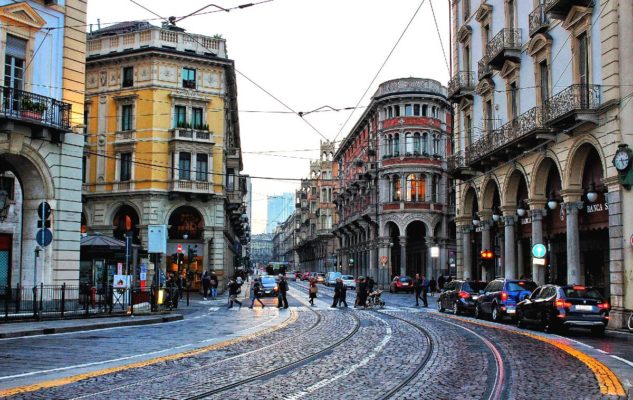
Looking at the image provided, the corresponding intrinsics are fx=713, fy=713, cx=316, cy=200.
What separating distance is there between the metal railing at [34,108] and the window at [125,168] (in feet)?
85.8

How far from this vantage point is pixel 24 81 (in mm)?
24141

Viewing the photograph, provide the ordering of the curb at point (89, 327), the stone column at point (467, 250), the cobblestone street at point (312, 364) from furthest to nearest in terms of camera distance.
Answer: the stone column at point (467, 250)
the curb at point (89, 327)
the cobblestone street at point (312, 364)

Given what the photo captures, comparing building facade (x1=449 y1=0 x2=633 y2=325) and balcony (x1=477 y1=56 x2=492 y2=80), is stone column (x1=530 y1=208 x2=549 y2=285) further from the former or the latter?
balcony (x1=477 y1=56 x2=492 y2=80)

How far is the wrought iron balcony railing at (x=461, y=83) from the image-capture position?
1484 inches

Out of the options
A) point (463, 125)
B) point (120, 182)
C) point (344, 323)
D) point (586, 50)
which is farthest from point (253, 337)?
point (120, 182)

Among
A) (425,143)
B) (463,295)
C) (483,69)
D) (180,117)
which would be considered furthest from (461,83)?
(425,143)

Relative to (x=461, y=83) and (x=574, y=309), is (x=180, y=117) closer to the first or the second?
(x=461, y=83)

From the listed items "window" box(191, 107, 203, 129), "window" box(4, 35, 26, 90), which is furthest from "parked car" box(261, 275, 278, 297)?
"window" box(4, 35, 26, 90)

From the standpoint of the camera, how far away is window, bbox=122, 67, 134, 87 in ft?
168

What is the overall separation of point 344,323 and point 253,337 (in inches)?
243

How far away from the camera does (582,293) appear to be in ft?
68.6

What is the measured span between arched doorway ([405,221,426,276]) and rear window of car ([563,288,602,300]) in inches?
1748

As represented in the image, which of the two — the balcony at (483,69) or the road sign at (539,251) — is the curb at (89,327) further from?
the balcony at (483,69)

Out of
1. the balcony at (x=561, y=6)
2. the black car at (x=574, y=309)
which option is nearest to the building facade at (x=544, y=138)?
the balcony at (x=561, y=6)
